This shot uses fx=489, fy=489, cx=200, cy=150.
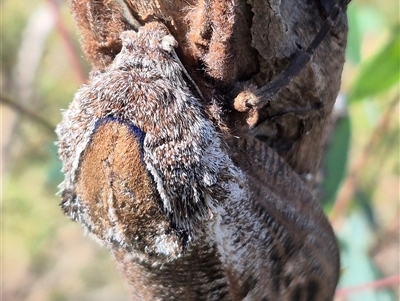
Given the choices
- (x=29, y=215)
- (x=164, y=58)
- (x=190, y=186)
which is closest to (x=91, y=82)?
(x=164, y=58)

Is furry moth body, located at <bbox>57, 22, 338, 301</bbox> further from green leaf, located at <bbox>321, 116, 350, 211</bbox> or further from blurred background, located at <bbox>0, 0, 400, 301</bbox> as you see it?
blurred background, located at <bbox>0, 0, 400, 301</bbox>

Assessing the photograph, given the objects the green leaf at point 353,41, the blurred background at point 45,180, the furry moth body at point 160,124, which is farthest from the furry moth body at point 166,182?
the blurred background at point 45,180

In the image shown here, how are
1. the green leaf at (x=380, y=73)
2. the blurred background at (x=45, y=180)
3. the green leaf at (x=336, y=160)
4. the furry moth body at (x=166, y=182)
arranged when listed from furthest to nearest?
the blurred background at (x=45, y=180), the green leaf at (x=336, y=160), the green leaf at (x=380, y=73), the furry moth body at (x=166, y=182)

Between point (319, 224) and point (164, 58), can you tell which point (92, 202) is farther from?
point (319, 224)

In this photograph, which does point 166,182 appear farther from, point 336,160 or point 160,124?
point 336,160

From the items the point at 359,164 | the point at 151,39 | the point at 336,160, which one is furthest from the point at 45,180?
the point at 151,39

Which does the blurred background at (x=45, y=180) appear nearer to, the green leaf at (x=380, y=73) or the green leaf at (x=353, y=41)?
the green leaf at (x=353, y=41)

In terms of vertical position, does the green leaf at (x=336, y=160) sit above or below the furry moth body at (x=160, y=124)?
above

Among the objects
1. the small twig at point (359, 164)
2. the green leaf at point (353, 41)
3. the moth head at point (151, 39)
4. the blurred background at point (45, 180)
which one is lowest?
the moth head at point (151, 39)

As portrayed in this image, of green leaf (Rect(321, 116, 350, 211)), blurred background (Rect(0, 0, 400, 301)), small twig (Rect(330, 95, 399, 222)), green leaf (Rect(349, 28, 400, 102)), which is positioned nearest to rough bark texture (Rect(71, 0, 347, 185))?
green leaf (Rect(349, 28, 400, 102))
